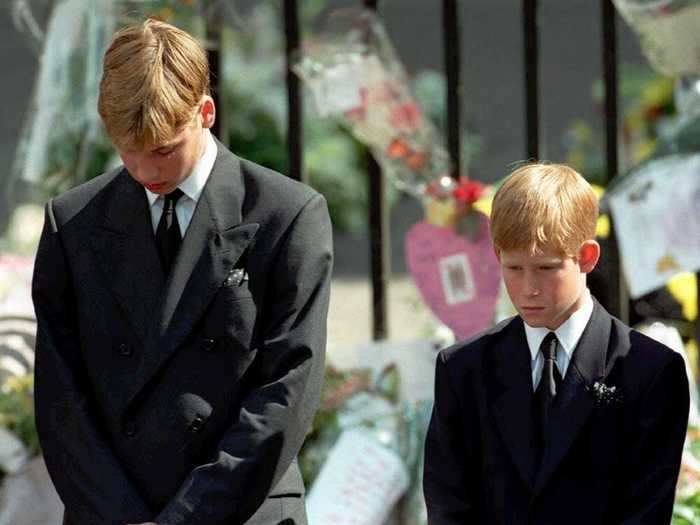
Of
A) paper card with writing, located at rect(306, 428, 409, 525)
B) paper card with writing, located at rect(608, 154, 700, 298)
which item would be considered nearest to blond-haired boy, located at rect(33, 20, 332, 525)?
paper card with writing, located at rect(306, 428, 409, 525)

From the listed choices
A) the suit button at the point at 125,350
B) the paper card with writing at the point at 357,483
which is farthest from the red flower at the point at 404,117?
the suit button at the point at 125,350

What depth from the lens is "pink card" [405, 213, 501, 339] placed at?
398 cm

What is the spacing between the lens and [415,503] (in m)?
3.99

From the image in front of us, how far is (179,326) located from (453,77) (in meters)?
1.61

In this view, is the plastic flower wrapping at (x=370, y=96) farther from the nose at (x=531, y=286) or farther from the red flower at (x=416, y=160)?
the nose at (x=531, y=286)

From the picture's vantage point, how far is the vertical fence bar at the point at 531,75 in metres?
4.10

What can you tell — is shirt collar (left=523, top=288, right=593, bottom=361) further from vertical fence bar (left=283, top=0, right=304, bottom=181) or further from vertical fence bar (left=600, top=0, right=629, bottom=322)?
vertical fence bar (left=283, top=0, right=304, bottom=181)

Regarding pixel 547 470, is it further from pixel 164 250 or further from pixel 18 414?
pixel 18 414

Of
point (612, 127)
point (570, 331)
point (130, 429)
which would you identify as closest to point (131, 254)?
point (130, 429)

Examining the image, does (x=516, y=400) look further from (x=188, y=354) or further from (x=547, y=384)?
(x=188, y=354)

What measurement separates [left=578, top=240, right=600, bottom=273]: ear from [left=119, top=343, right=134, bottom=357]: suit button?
731 millimetres

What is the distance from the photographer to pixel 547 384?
2730mm

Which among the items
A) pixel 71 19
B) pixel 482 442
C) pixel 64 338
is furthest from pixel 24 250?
pixel 482 442

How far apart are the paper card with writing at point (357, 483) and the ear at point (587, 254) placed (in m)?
1.32
